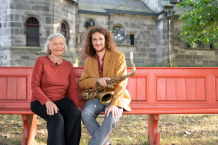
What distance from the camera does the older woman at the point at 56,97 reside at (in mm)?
2871

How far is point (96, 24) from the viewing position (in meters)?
15.5

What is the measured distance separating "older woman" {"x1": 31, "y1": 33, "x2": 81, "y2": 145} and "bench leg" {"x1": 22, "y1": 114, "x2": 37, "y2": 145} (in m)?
0.82

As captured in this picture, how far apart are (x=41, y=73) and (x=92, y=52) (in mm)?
930

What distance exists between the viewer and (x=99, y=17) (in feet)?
50.9

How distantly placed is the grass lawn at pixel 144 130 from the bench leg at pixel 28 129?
0.20 m

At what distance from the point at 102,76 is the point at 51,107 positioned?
3.22 ft

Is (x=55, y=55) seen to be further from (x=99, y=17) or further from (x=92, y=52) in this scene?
(x=99, y=17)

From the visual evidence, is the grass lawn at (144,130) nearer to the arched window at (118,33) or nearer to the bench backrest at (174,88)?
the bench backrest at (174,88)

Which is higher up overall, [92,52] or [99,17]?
[99,17]

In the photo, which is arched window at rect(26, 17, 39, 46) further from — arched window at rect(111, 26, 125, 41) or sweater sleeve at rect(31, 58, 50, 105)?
sweater sleeve at rect(31, 58, 50, 105)

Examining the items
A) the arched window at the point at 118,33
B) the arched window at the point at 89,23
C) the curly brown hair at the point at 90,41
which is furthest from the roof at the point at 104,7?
the curly brown hair at the point at 90,41

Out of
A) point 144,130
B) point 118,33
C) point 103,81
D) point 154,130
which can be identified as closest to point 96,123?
point 103,81

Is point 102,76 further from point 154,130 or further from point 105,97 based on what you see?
point 154,130

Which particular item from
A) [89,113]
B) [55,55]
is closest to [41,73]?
[55,55]
